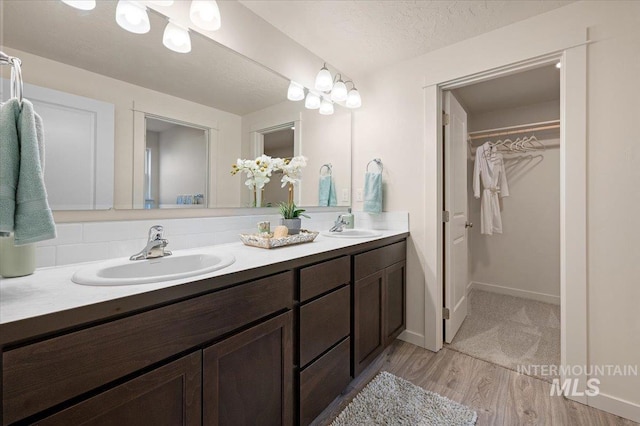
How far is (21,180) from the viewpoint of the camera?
2.25 feet

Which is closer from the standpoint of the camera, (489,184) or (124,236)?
(124,236)

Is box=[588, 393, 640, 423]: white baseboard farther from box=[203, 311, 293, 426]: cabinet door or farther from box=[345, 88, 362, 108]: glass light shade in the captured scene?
box=[345, 88, 362, 108]: glass light shade

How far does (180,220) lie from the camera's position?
4.47 feet

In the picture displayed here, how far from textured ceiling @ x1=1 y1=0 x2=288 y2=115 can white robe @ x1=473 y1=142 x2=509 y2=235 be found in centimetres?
246

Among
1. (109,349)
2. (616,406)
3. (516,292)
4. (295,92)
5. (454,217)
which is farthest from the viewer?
(516,292)

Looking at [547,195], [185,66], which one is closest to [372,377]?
[185,66]

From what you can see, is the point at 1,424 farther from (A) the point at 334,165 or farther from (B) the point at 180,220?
(A) the point at 334,165

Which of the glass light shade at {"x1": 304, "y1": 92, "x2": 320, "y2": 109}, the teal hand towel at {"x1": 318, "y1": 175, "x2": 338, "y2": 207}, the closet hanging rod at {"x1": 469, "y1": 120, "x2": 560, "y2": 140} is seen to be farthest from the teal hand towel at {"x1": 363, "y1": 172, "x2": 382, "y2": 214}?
the closet hanging rod at {"x1": 469, "y1": 120, "x2": 560, "y2": 140}

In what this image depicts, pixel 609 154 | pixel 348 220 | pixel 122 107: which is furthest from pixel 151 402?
pixel 609 154

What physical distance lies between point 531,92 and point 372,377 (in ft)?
9.99

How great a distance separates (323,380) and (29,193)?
1282 millimetres

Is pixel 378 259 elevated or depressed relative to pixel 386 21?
depressed

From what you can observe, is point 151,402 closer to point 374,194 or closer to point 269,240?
point 269,240

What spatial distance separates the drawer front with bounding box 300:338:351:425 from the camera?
121 cm
